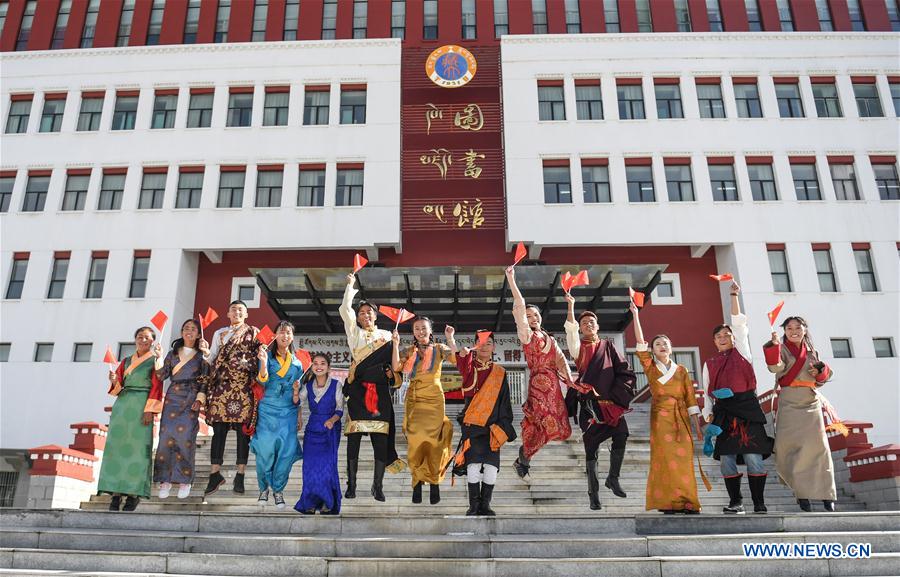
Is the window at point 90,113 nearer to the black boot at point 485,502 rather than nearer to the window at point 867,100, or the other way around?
the black boot at point 485,502

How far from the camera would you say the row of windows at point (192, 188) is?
1914 centimetres

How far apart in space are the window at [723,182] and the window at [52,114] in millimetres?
20171

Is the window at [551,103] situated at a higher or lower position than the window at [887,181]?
higher

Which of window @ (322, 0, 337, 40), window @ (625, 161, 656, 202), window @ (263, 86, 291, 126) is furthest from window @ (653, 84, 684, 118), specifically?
window @ (263, 86, 291, 126)

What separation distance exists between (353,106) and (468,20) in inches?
193

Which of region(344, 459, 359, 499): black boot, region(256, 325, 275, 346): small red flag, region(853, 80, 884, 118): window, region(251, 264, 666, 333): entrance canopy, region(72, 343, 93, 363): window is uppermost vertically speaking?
region(853, 80, 884, 118): window

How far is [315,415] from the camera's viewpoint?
20.0ft

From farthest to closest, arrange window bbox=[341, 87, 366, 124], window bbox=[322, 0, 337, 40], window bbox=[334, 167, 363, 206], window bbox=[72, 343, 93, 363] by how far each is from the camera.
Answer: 1. window bbox=[322, 0, 337, 40]
2. window bbox=[341, 87, 366, 124]
3. window bbox=[334, 167, 363, 206]
4. window bbox=[72, 343, 93, 363]

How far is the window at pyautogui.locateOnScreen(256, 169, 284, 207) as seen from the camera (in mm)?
19156

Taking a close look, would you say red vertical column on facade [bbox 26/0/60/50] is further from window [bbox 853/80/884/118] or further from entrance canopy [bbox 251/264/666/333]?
window [bbox 853/80/884/118]

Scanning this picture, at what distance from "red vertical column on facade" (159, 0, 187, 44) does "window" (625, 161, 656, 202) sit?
1520 centimetres

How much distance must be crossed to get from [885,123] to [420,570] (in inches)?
829

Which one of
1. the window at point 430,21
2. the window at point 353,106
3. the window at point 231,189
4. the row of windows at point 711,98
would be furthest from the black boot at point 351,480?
the window at point 430,21

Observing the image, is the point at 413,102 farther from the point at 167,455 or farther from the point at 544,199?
the point at 167,455
